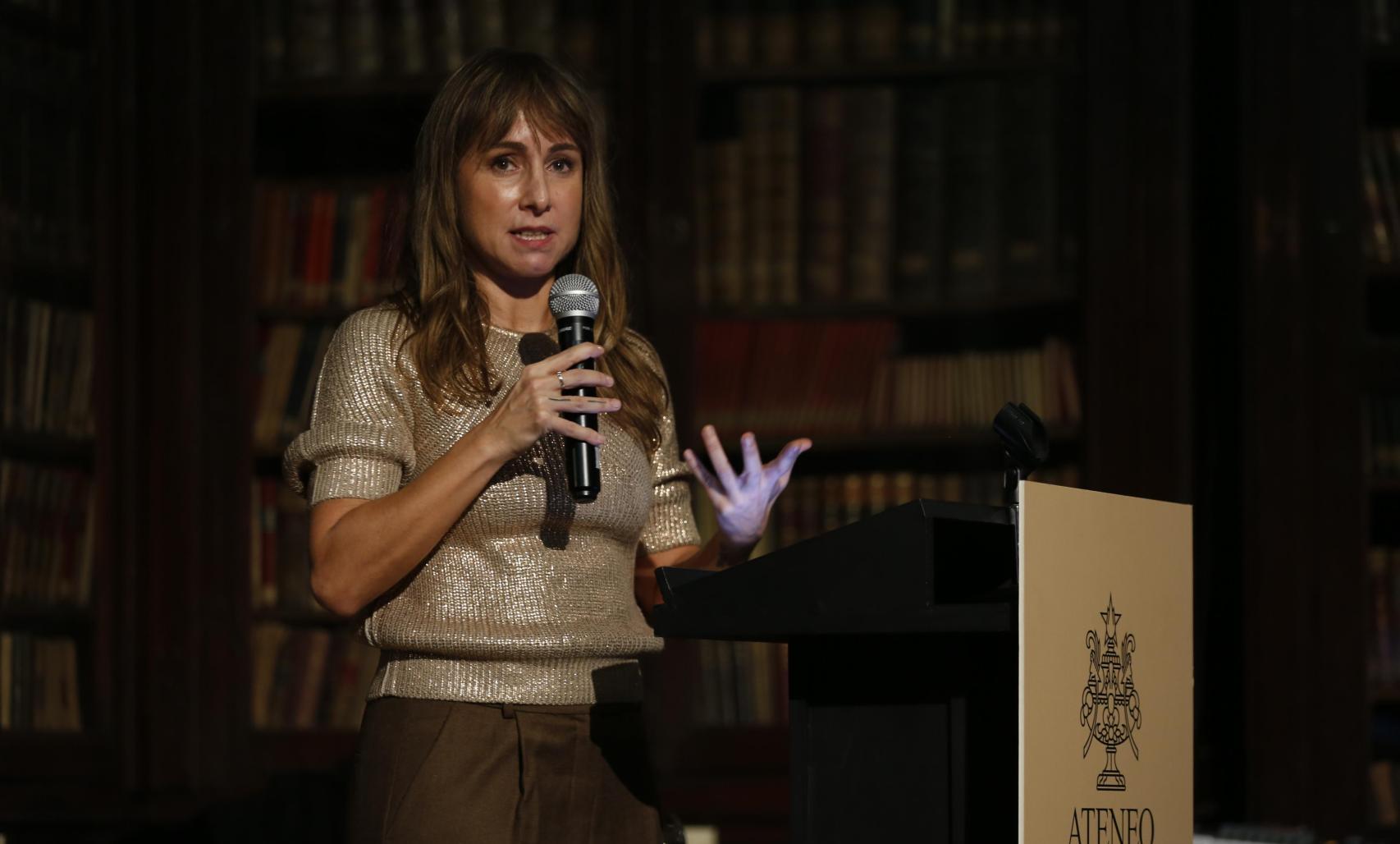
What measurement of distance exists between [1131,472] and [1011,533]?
2.00 m

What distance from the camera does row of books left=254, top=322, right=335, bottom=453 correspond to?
347 centimetres

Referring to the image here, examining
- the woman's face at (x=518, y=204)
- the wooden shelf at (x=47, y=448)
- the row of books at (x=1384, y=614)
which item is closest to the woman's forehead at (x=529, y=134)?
the woman's face at (x=518, y=204)

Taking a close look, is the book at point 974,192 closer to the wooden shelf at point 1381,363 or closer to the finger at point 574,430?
the wooden shelf at point 1381,363

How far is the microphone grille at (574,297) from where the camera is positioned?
1620 millimetres

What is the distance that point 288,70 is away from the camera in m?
3.48

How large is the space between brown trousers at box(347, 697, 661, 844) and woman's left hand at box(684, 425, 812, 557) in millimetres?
274

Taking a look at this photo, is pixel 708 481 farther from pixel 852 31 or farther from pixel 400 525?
pixel 852 31

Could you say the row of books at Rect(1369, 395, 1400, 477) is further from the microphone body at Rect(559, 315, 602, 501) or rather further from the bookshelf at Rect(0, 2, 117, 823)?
the bookshelf at Rect(0, 2, 117, 823)

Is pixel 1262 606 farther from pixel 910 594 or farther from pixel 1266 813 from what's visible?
pixel 910 594

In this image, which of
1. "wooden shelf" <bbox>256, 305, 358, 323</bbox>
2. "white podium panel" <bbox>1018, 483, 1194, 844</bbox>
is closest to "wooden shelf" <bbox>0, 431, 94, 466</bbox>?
"wooden shelf" <bbox>256, 305, 358, 323</bbox>

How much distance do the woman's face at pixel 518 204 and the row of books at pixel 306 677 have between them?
1.89 meters

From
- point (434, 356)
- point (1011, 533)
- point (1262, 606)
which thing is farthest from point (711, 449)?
point (1262, 606)

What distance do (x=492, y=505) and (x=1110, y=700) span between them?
1.99ft

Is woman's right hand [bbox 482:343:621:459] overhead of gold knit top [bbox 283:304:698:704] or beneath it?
overhead
